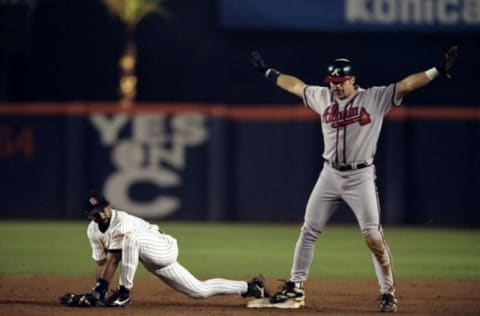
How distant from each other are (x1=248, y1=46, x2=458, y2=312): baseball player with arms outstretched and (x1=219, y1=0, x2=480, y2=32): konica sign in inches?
417

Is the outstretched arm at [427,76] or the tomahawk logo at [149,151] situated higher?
the outstretched arm at [427,76]

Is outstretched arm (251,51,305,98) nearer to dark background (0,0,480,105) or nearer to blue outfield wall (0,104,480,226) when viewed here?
blue outfield wall (0,104,480,226)

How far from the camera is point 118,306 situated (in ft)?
28.9

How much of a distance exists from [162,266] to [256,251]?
17.4 ft

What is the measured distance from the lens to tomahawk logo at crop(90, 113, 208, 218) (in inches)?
697

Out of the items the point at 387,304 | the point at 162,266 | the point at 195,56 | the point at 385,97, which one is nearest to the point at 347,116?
the point at 385,97

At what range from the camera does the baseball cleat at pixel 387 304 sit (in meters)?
8.70

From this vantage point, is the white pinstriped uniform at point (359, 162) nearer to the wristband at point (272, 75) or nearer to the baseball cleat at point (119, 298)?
the wristband at point (272, 75)

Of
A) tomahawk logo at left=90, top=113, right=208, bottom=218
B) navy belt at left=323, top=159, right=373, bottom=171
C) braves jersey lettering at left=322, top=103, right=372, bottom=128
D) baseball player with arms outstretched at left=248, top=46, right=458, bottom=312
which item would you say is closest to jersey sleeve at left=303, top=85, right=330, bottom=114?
baseball player with arms outstretched at left=248, top=46, right=458, bottom=312

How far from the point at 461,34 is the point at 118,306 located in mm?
12626

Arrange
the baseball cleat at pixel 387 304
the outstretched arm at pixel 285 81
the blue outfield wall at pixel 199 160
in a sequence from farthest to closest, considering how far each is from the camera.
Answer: the blue outfield wall at pixel 199 160 < the outstretched arm at pixel 285 81 < the baseball cleat at pixel 387 304

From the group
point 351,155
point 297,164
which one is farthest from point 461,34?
point 351,155

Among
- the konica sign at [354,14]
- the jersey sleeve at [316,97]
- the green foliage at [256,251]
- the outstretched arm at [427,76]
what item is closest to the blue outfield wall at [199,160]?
the green foliage at [256,251]

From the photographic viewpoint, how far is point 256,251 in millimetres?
14062
